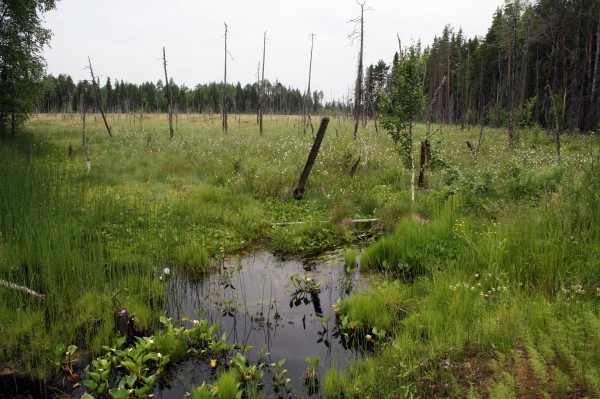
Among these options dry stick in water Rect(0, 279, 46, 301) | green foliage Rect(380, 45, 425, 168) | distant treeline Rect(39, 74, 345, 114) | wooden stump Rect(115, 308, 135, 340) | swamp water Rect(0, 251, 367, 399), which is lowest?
swamp water Rect(0, 251, 367, 399)

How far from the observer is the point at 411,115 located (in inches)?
386

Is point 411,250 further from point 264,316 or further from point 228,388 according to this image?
point 228,388

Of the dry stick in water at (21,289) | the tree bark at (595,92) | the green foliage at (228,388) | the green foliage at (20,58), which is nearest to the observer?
the green foliage at (228,388)

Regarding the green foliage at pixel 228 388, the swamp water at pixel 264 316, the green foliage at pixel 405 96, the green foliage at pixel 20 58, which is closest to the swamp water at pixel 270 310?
the swamp water at pixel 264 316

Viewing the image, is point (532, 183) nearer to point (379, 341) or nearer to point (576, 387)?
point (379, 341)

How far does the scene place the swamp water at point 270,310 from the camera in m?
4.24

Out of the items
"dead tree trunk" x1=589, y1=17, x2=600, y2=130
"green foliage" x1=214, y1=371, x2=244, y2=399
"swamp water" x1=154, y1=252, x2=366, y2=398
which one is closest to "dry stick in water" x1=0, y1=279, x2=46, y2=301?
"swamp water" x1=154, y1=252, x2=366, y2=398

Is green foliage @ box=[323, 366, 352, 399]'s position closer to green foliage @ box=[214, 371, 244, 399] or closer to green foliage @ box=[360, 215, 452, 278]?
green foliage @ box=[214, 371, 244, 399]

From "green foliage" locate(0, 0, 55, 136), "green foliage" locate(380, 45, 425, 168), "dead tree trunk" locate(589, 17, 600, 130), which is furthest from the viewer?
"dead tree trunk" locate(589, 17, 600, 130)

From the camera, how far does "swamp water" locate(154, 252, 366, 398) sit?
4238 millimetres

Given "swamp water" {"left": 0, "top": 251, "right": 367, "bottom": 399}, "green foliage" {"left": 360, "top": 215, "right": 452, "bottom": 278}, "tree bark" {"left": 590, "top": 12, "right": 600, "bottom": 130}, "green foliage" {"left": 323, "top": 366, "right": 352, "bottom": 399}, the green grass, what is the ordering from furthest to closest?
"tree bark" {"left": 590, "top": 12, "right": 600, "bottom": 130} < "green foliage" {"left": 360, "top": 215, "right": 452, "bottom": 278} < "swamp water" {"left": 0, "top": 251, "right": 367, "bottom": 399} < "green foliage" {"left": 323, "top": 366, "right": 352, "bottom": 399} < the green grass

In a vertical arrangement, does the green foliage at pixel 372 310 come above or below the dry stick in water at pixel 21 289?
below

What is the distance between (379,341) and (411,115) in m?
6.92

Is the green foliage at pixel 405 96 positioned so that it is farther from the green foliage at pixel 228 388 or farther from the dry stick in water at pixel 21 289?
the dry stick in water at pixel 21 289
